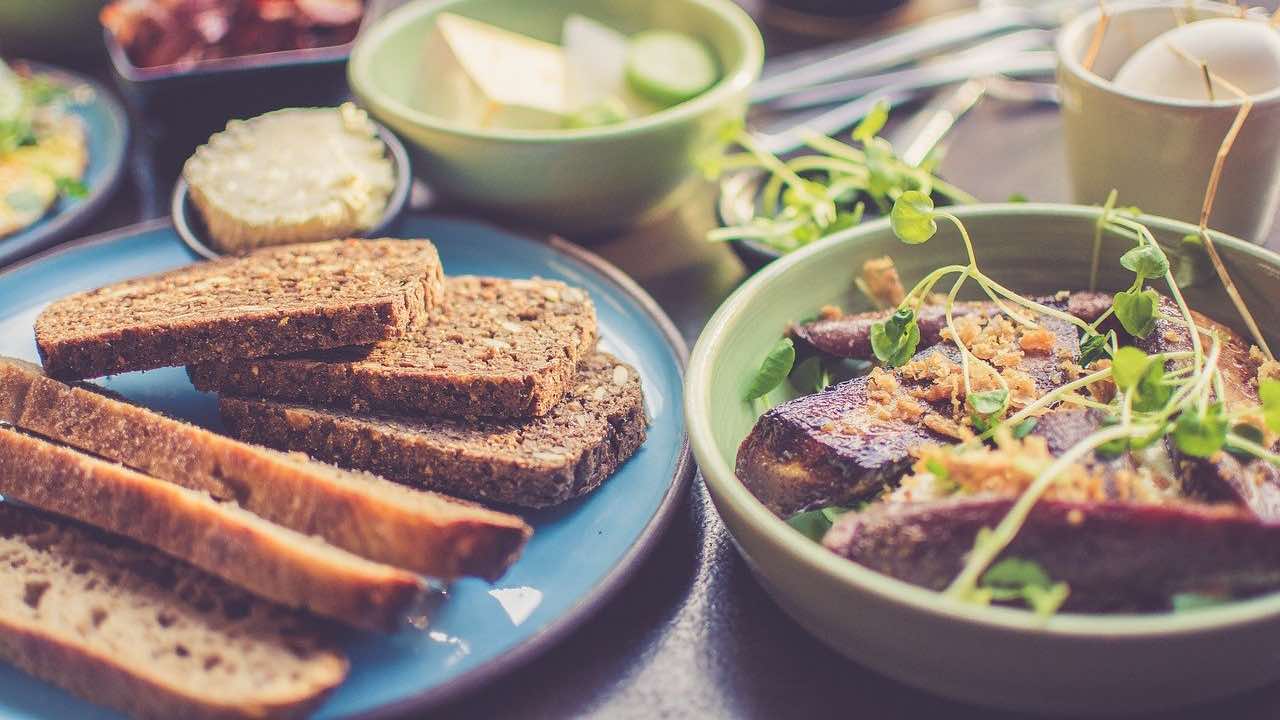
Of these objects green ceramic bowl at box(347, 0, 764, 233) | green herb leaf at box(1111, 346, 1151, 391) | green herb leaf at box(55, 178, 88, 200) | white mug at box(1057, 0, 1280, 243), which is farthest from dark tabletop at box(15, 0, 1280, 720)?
green herb leaf at box(55, 178, 88, 200)

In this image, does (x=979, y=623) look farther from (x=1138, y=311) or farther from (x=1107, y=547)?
(x=1138, y=311)

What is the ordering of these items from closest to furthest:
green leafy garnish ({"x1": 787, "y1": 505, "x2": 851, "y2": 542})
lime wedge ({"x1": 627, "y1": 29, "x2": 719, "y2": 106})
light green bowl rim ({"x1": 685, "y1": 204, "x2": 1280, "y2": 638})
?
light green bowl rim ({"x1": 685, "y1": 204, "x2": 1280, "y2": 638})
green leafy garnish ({"x1": 787, "y1": 505, "x2": 851, "y2": 542})
lime wedge ({"x1": 627, "y1": 29, "x2": 719, "y2": 106})

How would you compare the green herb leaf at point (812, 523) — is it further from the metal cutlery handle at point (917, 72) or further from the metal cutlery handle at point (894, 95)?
the metal cutlery handle at point (917, 72)

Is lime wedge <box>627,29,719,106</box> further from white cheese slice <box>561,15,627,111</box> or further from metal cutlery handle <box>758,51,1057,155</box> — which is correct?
metal cutlery handle <box>758,51,1057,155</box>

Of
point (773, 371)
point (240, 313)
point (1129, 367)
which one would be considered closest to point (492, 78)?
point (240, 313)

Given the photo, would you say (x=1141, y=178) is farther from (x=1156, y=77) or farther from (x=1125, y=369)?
(x=1125, y=369)

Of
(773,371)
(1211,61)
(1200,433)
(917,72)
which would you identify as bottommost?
(773,371)
